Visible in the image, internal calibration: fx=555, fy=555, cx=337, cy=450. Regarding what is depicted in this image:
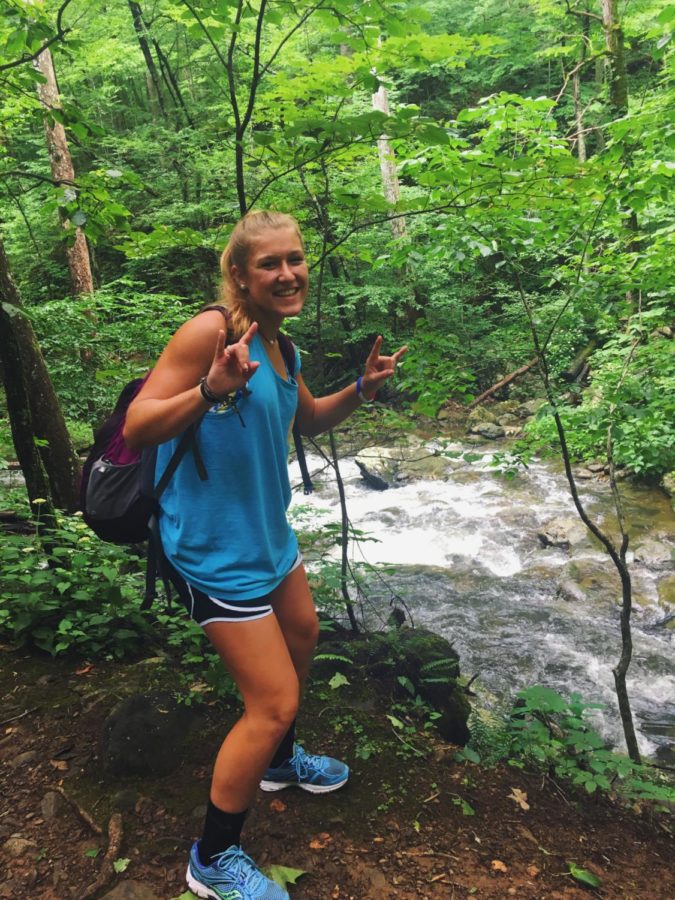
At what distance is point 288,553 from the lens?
81.7 inches

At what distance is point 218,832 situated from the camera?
1.82m

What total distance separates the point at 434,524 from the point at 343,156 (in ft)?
23.5

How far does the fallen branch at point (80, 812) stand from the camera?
6.86ft

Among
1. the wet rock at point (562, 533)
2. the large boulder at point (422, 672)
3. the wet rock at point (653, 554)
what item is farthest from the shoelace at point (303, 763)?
the wet rock at point (562, 533)

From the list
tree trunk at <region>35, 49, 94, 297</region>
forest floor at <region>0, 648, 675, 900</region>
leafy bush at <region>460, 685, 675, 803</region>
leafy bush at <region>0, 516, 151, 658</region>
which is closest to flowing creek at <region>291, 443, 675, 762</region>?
leafy bush at <region>460, 685, 675, 803</region>

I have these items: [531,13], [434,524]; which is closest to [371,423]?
[434,524]

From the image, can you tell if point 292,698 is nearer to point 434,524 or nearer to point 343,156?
point 343,156

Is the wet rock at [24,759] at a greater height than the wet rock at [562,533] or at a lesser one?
greater

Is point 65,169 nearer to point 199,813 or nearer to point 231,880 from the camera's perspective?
point 199,813

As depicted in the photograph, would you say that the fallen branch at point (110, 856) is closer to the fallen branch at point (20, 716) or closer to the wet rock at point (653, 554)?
the fallen branch at point (20, 716)

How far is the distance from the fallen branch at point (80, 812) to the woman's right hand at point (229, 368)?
1.78m

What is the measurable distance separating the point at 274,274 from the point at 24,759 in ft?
7.68

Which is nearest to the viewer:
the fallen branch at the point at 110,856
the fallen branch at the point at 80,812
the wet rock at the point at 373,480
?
the fallen branch at the point at 110,856

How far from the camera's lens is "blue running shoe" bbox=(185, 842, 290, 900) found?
178cm
